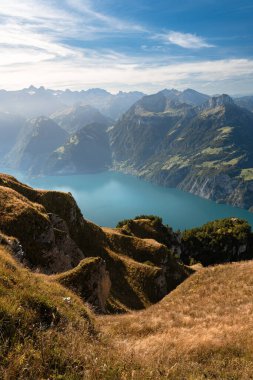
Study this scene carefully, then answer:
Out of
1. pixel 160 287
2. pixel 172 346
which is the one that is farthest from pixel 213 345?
pixel 160 287

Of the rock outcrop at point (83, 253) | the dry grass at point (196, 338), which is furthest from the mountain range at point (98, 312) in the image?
the rock outcrop at point (83, 253)

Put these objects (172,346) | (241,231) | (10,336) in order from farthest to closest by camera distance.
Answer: (241,231) → (172,346) → (10,336)

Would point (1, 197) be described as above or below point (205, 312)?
above

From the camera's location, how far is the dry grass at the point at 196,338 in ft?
40.4

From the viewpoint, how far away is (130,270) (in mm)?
59125

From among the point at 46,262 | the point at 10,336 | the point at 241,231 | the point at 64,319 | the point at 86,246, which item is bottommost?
the point at 241,231

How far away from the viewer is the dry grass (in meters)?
12.3

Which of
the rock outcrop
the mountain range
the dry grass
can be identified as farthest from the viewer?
the rock outcrop

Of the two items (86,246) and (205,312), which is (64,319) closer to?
(205,312)

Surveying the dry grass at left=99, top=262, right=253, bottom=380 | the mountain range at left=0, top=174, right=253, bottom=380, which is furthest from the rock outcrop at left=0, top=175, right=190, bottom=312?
the dry grass at left=99, top=262, right=253, bottom=380

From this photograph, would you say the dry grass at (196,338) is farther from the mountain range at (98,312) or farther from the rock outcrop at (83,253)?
the rock outcrop at (83,253)

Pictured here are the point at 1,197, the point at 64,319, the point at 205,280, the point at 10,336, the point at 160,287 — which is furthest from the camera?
the point at 160,287

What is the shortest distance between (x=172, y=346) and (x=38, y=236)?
30616 mm

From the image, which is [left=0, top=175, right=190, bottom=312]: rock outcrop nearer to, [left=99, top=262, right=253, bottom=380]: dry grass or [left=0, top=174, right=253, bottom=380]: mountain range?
[left=0, top=174, right=253, bottom=380]: mountain range
